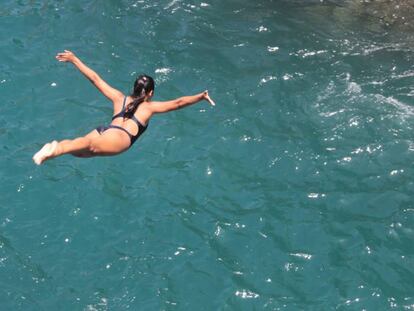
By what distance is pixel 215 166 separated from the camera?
50.4ft

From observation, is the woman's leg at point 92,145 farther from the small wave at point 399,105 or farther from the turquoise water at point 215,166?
the small wave at point 399,105

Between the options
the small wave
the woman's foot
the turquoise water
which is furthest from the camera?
the small wave

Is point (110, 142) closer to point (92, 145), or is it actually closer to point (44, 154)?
point (92, 145)

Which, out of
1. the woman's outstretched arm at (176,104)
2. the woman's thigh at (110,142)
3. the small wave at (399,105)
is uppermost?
the woman's outstretched arm at (176,104)

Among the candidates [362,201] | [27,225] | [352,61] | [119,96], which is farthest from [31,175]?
[352,61]

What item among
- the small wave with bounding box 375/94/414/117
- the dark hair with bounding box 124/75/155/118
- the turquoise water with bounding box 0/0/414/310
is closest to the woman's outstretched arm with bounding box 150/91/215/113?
the dark hair with bounding box 124/75/155/118

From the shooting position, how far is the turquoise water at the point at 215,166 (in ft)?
42.5

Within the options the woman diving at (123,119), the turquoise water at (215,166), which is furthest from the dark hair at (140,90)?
the turquoise water at (215,166)

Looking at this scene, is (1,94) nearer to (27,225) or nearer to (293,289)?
(27,225)

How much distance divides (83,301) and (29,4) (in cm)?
1154

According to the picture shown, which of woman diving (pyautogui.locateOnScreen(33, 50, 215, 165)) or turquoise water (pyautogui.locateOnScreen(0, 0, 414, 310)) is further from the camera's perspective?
turquoise water (pyautogui.locateOnScreen(0, 0, 414, 310))

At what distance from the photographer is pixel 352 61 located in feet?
61.3

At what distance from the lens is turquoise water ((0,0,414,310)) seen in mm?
12953

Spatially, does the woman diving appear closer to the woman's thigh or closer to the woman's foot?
the woman's thigh
